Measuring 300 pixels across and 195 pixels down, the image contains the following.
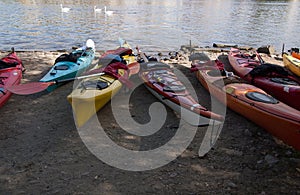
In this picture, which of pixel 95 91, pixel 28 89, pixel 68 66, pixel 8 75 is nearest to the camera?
pixel 95 91

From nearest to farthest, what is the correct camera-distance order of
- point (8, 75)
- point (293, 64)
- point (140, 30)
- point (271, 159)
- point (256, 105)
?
point (271, 159), point (256, 105), point (8, 75), point (293, 64), point (140, 30)

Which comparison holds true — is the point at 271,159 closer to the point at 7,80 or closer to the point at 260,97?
the point at 260,97

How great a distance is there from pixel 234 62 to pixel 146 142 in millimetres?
4423

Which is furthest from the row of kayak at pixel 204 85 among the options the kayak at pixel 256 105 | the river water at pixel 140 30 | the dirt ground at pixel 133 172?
the river water at pixel 140 30

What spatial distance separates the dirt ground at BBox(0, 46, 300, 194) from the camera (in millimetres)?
3350

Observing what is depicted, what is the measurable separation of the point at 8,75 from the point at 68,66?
1.29m

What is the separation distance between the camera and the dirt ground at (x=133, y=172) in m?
3.35

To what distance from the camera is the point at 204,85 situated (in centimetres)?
625

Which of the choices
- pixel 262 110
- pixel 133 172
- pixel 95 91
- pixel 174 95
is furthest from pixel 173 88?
pixel 133 172

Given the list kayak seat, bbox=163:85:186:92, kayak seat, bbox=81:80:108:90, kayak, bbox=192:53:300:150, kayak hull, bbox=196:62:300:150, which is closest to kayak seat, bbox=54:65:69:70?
kayak seat, bbox=81:80:108:90

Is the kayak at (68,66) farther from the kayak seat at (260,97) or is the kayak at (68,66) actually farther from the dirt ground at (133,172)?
the kayak seat at (260,97)

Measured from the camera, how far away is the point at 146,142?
171 inches

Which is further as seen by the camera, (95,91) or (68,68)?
(68,68)

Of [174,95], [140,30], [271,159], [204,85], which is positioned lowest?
[271,159]
